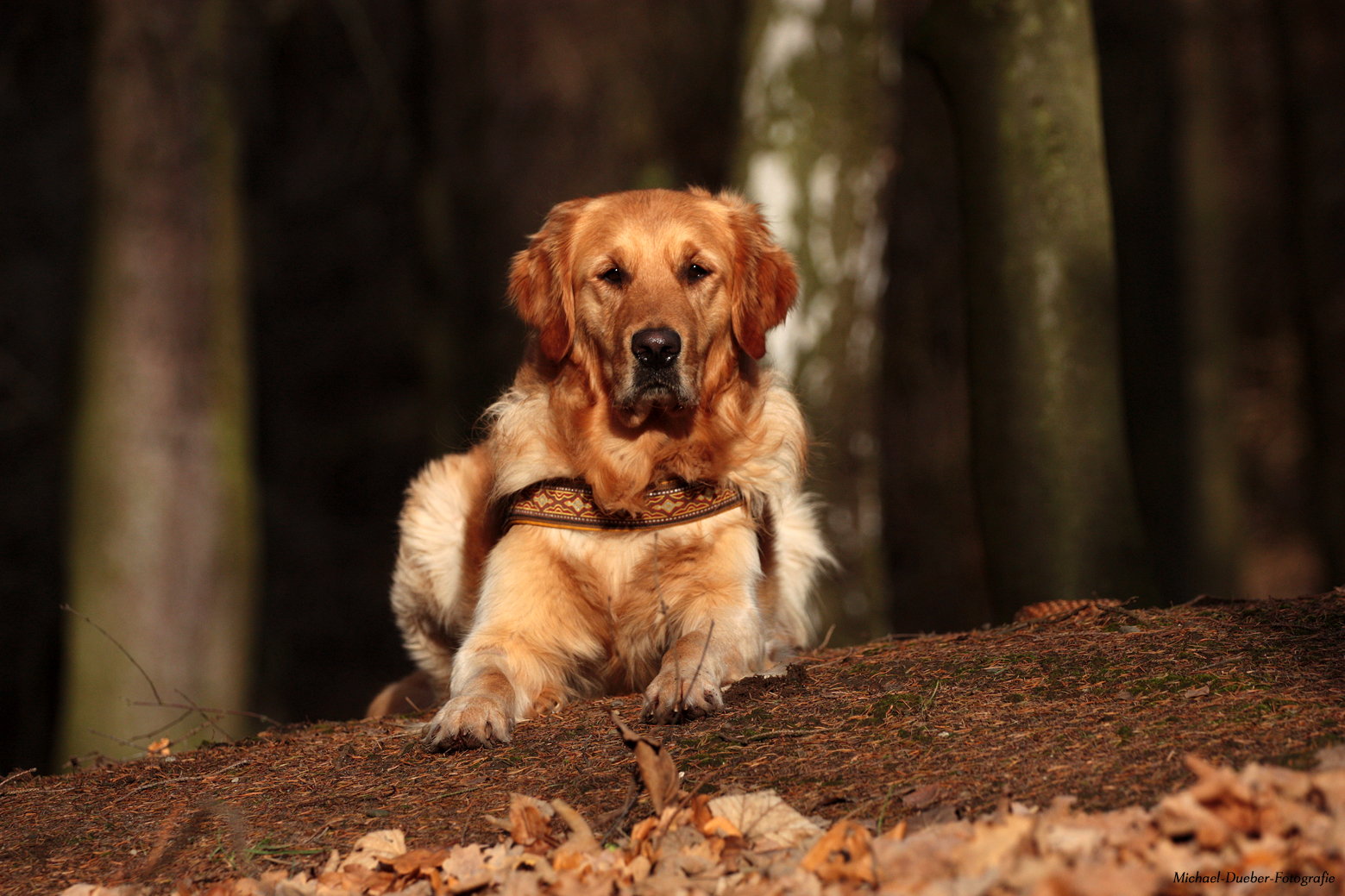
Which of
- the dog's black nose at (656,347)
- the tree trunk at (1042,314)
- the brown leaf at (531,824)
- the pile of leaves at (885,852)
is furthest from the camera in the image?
the tree trunk at (1042,314)

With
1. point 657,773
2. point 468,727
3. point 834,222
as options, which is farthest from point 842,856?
point 834,222

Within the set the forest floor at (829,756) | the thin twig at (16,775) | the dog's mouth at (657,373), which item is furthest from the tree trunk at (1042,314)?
the thin twig at (16,775)

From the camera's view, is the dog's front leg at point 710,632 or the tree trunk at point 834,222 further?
the tree trunk at point 834,222

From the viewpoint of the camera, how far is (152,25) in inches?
261

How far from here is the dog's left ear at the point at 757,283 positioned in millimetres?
4414

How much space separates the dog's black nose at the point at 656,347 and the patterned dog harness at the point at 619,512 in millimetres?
497

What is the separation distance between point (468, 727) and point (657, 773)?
2.98 feet

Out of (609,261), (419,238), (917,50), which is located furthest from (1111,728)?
(419,238)

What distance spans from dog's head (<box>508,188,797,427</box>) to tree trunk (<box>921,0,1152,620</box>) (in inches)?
76.7

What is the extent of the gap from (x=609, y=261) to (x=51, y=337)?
27.7 ft

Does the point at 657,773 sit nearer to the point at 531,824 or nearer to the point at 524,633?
the point at 531,824

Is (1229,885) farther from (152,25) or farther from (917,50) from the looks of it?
(152,25)

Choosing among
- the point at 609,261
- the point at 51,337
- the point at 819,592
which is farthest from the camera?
the point at 51,337

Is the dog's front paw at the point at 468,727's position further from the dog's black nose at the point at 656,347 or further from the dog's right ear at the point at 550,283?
the dog's right ear at the point at 550,283
